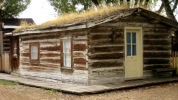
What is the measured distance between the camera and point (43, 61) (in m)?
17.8

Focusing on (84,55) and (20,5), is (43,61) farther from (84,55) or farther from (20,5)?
(20,5)

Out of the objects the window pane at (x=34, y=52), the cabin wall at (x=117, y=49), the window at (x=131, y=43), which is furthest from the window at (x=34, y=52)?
the window at (x=131, y=43)

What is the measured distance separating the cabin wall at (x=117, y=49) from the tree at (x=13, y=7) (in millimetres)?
28918

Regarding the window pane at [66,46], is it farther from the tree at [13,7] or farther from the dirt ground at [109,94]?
the tree at [13,7]

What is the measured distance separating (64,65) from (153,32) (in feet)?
15.4

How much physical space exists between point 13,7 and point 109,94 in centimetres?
3211

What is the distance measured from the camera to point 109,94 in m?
12.7

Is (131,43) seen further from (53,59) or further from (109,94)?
(53,59)

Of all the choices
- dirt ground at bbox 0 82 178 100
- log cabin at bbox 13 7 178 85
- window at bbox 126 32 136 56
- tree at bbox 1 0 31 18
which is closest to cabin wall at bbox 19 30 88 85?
log cabin at bbox 13 7 178 85

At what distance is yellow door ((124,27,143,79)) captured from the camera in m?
15.4

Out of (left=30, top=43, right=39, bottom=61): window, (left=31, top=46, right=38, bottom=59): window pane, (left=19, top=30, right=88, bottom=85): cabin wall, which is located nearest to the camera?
(left=19, top=30, right=88, bottom=85): cabin wall

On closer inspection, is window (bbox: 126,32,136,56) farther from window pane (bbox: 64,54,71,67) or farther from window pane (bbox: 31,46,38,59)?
window pane (bbox: 31,46,38,59)

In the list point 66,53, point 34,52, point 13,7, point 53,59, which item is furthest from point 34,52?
point 13,7

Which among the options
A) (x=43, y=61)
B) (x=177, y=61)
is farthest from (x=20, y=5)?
(x=177, y=61)
